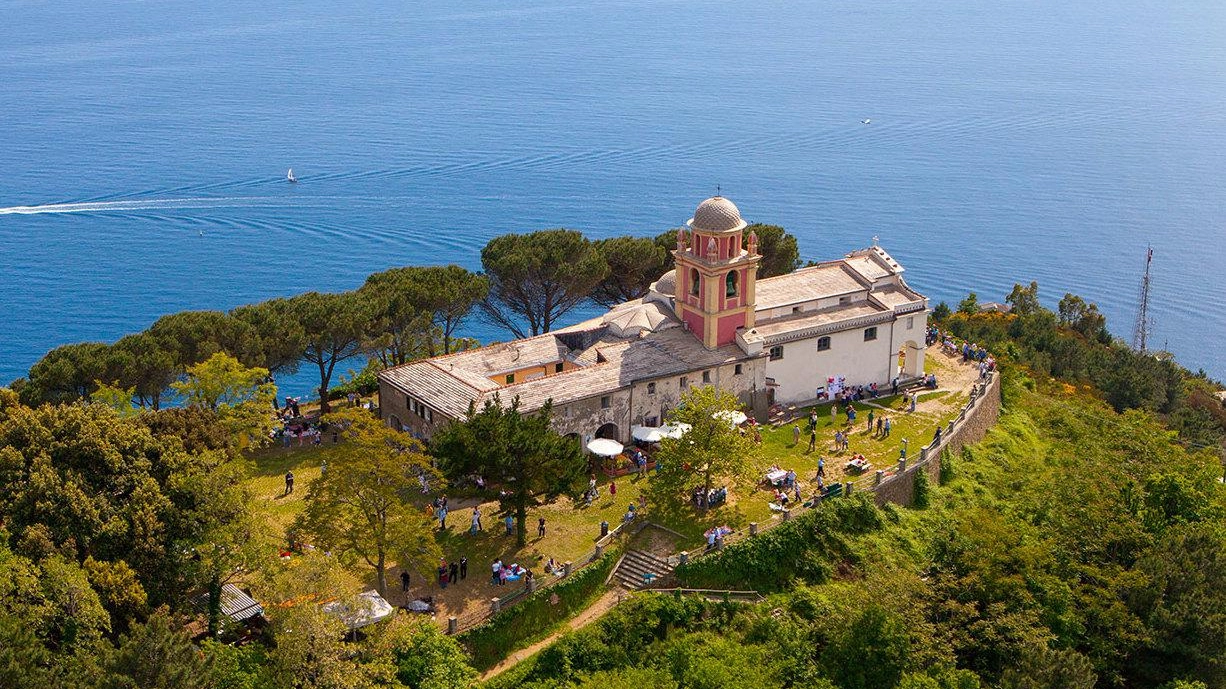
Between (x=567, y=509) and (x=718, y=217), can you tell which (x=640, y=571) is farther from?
(x=718, y=217)

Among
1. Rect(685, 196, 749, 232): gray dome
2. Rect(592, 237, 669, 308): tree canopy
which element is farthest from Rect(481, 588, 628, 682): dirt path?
Rect(592, 237, 669, 308): tree canopy

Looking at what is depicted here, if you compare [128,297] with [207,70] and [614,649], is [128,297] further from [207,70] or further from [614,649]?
[207,70]

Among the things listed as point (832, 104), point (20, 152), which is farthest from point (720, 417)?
point (832, 104)

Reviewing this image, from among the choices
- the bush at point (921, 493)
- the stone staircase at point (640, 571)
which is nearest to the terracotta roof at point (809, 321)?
the bush at point (921, 493)

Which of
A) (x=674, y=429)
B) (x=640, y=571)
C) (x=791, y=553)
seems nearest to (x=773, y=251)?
(x=674, y=429)

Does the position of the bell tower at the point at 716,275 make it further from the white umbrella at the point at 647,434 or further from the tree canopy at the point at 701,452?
the tree canopy at the point at 701,452

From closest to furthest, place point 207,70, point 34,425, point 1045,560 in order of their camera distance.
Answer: point 34,425
point 1045,560
point 207,70
